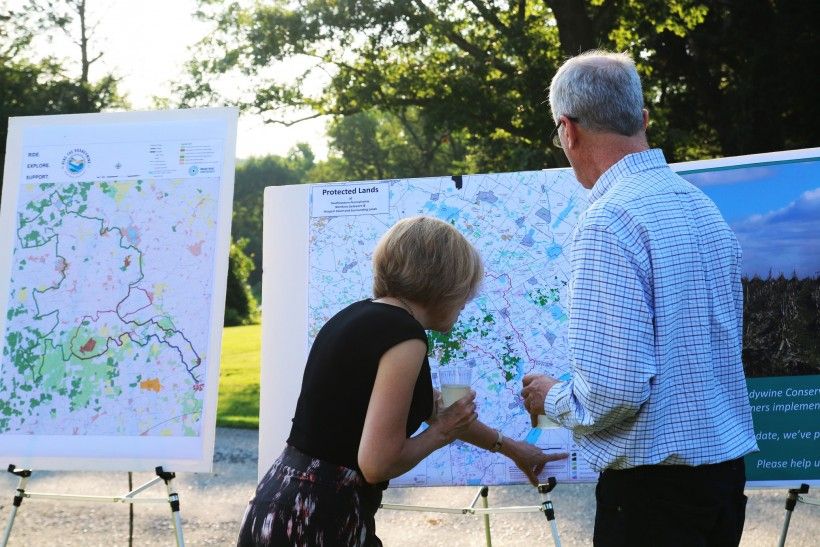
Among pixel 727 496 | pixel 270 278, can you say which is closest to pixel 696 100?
pixel 270 278

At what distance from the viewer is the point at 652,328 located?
1935 mm

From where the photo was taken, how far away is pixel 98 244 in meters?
3.87

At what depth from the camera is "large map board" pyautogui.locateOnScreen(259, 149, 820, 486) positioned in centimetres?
348

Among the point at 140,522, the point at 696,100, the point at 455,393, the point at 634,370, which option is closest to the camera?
the point at 634,370

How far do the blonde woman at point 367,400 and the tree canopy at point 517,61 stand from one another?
11372 millimetres

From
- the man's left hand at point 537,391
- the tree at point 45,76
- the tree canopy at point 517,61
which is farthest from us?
the tree at point 45,76

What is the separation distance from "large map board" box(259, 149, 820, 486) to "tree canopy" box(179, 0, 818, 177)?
9.89 meters

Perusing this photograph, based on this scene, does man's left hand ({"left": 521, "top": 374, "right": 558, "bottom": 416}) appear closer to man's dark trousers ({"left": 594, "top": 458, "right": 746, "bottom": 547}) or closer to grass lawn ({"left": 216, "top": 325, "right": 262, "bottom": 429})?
man's dark trousers ({"left": 594, "top": 458, "right": 746, "bottom": 547})

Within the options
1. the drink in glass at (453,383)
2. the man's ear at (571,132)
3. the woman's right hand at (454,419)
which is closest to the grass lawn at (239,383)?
the drink in glass at (453,383)

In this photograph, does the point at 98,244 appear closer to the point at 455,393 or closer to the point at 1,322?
the point at 1,322

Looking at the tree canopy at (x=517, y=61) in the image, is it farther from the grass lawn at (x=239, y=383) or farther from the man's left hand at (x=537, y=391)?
the man's left hand at (x=537, y=391)

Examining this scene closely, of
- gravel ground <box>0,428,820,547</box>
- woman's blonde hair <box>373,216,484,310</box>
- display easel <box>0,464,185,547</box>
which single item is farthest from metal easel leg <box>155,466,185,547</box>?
gravel ground <box>0,428,820,547</box>

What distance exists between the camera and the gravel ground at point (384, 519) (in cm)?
566

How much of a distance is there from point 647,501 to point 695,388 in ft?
0.92
